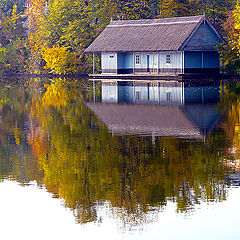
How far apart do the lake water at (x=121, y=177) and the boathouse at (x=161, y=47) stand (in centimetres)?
3453

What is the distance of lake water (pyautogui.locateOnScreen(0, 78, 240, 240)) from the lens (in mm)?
8938

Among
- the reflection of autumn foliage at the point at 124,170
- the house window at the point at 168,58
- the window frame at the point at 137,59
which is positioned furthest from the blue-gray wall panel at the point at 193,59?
the reflection of autumn foliage at the point at 124,170

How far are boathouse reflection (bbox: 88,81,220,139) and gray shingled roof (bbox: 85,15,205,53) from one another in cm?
2316

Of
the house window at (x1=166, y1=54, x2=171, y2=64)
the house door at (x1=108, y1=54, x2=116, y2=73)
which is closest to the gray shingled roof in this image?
the house door at (x1=108, y1=54, x2=116, y2=73)

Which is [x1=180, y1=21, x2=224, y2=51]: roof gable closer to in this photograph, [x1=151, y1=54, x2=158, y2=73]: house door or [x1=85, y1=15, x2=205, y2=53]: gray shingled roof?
[x1=85, y1=15, x2=205, y2=53]: gray shingled roof

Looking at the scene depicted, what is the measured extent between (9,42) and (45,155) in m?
80.3

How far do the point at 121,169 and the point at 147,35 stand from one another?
49.4 meters

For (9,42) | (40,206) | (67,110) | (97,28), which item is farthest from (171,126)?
(9,42)

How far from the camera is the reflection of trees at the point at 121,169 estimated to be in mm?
10258

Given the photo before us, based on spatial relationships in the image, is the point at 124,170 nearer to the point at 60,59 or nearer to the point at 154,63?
the point at 154,63

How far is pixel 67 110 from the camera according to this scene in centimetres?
2761

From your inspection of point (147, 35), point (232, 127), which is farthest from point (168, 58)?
point (232, 127)

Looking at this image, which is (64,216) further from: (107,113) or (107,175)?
(107,113)

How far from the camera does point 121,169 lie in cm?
1293
